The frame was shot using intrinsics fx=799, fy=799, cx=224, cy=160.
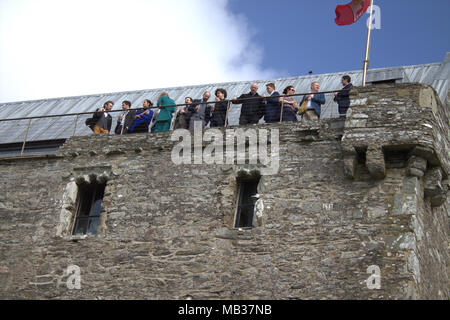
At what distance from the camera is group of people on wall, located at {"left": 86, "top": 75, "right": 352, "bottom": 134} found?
17328 millimetres

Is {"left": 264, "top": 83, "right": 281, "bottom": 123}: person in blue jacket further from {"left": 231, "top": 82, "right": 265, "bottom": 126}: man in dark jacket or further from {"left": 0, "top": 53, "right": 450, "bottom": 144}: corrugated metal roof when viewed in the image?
{"left": 0, "top": 53, "right": 450, "bottom": 144}: corrugated metal roof

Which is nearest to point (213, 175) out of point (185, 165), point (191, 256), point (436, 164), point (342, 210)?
point (185, 165)

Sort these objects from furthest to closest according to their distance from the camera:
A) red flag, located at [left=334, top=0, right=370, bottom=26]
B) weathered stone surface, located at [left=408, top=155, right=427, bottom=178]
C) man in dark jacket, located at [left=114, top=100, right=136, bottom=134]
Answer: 1. man in dark jacket, located at [left=114, top=100, right=136, bottom=134]
2. red flag, located at [left=334, top=0, right=370, bottom=26]
3. weathered stone surface, located at [left=408, top=155, right=427, bottom=178]

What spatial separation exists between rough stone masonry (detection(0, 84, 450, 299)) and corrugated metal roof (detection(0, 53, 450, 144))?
2.48 meters

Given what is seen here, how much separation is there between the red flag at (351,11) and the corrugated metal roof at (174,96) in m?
2.01

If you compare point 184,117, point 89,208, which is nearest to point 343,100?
point 184,117

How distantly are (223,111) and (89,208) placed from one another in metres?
3.72

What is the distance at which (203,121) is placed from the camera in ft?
58.8

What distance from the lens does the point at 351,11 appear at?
17984 mm

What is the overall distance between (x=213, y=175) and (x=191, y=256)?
6.10 ft

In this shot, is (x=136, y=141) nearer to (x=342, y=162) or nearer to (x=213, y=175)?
(x=213, y=175)

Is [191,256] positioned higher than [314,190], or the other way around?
[314,190]

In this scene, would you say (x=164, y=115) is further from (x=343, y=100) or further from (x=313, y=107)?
(x=343, y=100)

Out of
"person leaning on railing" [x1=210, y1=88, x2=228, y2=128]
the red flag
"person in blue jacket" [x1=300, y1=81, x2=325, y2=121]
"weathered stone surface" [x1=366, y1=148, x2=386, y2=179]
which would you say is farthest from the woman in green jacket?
"weathered stone surface" [x1=366, y1=148, x2=386, y2=179]
